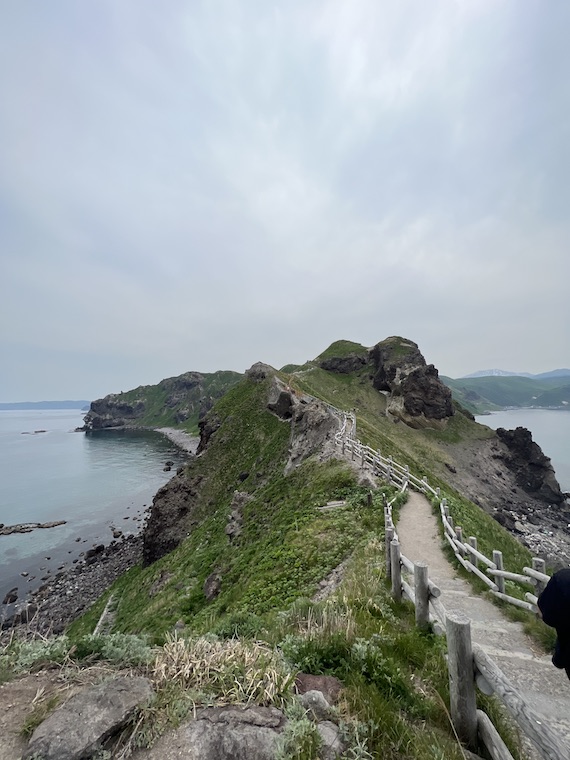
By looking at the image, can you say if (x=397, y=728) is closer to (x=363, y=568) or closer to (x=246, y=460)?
(x=363, y=568)

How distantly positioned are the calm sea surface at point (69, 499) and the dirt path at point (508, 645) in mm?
44942

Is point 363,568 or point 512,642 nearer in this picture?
point 512,642

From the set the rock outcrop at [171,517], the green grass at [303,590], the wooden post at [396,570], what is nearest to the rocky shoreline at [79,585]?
the green grass at [303,590]

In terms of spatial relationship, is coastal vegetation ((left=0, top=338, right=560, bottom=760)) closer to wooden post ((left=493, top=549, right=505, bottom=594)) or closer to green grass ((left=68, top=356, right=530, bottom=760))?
green grass ((left=68, top=356, right=530, bottom=760))

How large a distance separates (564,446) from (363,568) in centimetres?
15079

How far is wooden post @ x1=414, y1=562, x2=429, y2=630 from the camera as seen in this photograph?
7.51 m

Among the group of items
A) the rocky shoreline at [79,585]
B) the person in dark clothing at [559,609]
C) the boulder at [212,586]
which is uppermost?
the person in dark clothing at [559,609]

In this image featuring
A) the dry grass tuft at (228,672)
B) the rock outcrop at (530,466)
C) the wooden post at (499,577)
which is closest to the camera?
the dry grass tuft at (228,672)

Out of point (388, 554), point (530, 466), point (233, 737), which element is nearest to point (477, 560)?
point (388, 554)

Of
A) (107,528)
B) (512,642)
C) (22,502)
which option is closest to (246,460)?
(107,528)

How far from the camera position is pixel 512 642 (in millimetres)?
8203

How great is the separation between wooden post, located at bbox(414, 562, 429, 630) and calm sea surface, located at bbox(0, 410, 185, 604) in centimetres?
4700

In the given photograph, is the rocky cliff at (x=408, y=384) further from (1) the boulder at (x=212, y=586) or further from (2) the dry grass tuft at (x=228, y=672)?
(2) the dry grass tuft at (x=228, y=672)

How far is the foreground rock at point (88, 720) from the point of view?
13.3 feet
